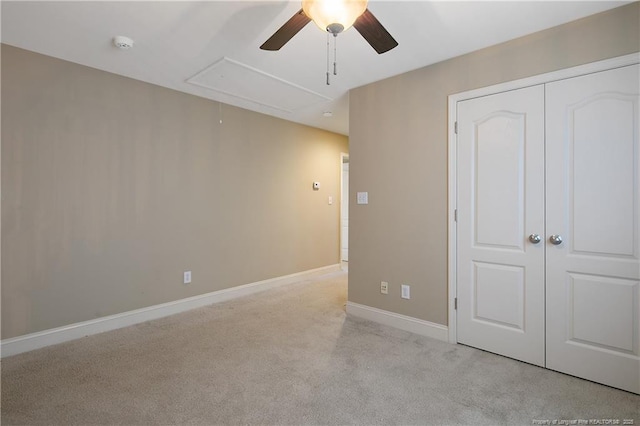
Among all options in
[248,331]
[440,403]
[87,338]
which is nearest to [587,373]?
[440,403]

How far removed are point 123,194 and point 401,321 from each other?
2.94m

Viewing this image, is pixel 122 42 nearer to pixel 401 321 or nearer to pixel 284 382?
pixel 284 382

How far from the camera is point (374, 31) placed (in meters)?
1.66

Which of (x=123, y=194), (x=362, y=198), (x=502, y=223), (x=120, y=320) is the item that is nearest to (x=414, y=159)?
(x=362, y=198)

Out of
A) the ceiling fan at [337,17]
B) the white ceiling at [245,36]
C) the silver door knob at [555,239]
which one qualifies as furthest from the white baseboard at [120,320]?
the silver door knob at [555,239]

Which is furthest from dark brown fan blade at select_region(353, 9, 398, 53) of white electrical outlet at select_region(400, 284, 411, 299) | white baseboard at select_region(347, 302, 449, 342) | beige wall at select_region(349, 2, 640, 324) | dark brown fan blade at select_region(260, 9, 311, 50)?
white baseboard at select_region(347, 302, 449, 342)

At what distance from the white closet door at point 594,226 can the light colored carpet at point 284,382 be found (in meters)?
0.21

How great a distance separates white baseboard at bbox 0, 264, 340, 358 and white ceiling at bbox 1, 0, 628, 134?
2.30m

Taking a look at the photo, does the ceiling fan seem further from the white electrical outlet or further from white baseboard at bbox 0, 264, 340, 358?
white baseboard at bbox 0, 264, 340, 358

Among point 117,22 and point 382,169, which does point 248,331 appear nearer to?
point 382,169

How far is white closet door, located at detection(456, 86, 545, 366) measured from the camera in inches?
92.4

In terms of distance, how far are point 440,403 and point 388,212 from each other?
5.51ft

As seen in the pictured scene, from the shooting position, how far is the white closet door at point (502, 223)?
235 centimetres

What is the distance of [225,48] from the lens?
2.54 m
